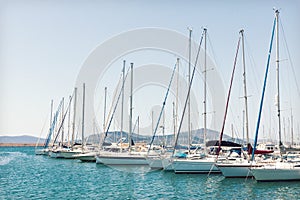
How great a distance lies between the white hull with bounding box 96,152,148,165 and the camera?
136ft

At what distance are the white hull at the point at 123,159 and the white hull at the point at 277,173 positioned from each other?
705 inches

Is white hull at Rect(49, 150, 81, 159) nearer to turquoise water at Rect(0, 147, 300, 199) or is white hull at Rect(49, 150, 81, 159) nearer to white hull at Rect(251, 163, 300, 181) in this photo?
turquoise water at Rect(0, 147, 300, 199)

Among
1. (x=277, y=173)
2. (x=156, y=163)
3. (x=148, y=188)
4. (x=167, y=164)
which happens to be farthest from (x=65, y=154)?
(x=277, y=173)

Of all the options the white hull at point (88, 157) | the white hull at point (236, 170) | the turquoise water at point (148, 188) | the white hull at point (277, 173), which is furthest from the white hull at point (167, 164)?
the white hull at point (88, 157)

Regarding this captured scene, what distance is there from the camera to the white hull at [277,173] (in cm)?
2620

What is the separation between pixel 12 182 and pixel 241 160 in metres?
21.1

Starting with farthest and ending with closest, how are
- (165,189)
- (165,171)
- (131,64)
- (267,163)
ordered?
(131,64)
(165,171)
(267,163)
(165,189)

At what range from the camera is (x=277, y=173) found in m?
26.2

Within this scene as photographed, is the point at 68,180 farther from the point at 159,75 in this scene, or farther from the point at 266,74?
the point at 159,75

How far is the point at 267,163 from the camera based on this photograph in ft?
92.3

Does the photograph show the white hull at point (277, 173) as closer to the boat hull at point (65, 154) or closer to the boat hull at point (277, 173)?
the boat hull at point (277, 173)

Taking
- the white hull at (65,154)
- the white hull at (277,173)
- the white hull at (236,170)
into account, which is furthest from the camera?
the white hull at (65,154)

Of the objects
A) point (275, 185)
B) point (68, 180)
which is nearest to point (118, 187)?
point (68, 180)

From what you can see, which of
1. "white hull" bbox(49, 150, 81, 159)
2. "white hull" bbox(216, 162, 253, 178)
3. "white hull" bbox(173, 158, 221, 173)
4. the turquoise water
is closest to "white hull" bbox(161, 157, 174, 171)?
"white hull" bbox(173, 158, 221, 173)
